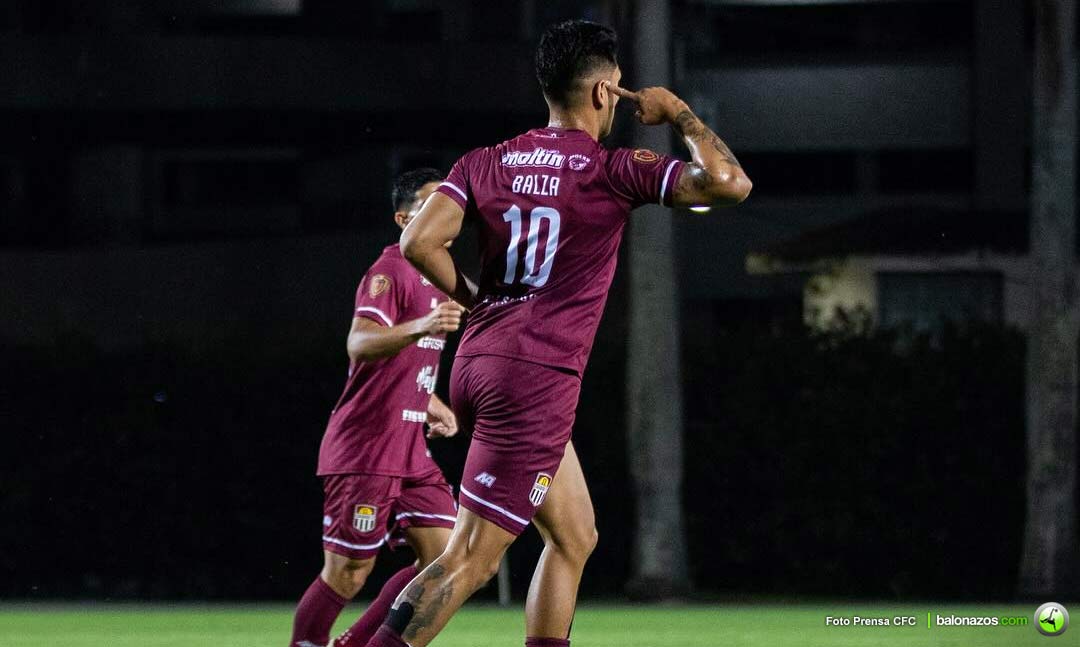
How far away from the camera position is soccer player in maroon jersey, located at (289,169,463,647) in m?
8.20

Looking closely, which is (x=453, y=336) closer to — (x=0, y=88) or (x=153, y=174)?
(x=0, y=88)

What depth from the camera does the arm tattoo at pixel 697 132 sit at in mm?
6227

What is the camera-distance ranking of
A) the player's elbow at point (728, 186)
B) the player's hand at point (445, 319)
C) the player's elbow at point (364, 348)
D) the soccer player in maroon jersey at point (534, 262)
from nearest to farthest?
the player's elbow at point (728, 186), the soccer player in maroon jersey at point (534, 262), the player's hand at point (445, 319), the player's elbow at point (364, 348)

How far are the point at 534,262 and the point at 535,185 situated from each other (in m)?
0.25

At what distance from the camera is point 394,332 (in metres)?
7.27

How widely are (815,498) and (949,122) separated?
1692 centimetres

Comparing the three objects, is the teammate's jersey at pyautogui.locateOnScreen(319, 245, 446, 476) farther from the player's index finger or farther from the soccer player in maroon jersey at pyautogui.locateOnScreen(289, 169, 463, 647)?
the player's index finger

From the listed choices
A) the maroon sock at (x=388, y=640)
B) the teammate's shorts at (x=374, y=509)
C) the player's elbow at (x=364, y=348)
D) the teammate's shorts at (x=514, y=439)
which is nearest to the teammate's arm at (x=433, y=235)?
the teammate's shorts at (x=514, y=439)

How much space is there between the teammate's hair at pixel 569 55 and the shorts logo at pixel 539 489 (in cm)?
125

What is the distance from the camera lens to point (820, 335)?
16469 mm

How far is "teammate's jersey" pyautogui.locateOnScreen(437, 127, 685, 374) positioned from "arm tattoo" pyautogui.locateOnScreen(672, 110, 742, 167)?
110 millimetres

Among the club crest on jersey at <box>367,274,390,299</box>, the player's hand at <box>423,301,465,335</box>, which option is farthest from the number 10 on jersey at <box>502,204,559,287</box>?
the club crest on jersey at <box>367,274,390,299</box>

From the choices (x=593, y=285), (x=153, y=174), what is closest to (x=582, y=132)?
(x=593, y=285)

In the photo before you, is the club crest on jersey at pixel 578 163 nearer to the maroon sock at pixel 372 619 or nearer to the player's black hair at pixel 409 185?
the player's black hair at pixel 409 185
